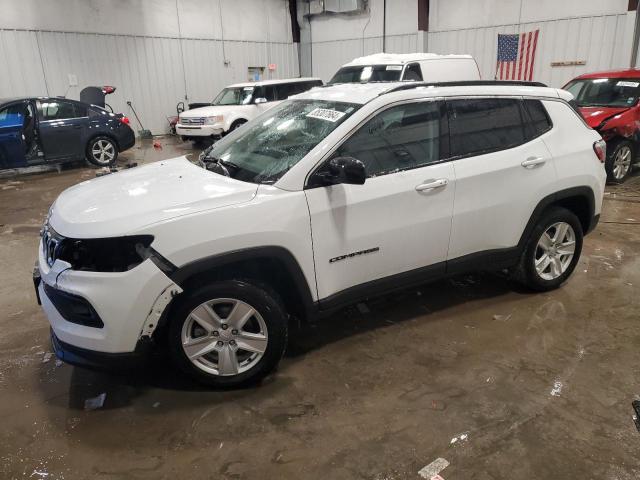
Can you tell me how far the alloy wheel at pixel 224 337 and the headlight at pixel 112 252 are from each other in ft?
1.42

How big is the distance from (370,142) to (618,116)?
6.22 metres

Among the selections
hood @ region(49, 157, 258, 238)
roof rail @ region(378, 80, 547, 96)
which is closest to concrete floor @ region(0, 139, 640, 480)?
hood @ region(49, 157, 258, 238)

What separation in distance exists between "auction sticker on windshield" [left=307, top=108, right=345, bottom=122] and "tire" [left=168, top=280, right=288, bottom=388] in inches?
47.0

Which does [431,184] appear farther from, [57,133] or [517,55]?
[517,55]

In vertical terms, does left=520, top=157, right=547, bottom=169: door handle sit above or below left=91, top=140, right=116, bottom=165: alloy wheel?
above

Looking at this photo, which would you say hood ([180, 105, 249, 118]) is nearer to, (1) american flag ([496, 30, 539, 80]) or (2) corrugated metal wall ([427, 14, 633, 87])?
(2) corrugated metal wall ([427, 14, 633, 87])

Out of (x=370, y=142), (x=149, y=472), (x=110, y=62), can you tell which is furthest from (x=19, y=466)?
(x=110, y=62)

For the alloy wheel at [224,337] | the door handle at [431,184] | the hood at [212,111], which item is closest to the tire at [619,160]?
the door handle at [431,184]

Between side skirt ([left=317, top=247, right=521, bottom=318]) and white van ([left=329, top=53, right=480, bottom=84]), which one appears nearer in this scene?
side skirt ([left=317, top=247, right=521, bottom=318])

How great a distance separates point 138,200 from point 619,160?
25.4 ft

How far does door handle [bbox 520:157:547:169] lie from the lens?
352 cm

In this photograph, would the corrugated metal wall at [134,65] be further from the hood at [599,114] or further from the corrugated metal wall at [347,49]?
the hood at [599,114]

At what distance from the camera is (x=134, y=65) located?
14453mm

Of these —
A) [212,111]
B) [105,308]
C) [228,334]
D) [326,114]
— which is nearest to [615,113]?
[326,114]
